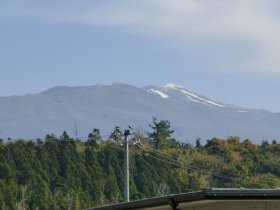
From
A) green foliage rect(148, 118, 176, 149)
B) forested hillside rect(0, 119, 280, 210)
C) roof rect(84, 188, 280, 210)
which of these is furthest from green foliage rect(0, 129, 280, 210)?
roof rect(84, 188, 280, 210)

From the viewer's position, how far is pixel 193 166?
69.9m

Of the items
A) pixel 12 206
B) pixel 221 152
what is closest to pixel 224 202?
pixel 12 206

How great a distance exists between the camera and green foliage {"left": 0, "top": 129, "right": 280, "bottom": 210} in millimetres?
56375

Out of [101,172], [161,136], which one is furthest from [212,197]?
[161,136]

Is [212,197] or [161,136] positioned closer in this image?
[212,197]

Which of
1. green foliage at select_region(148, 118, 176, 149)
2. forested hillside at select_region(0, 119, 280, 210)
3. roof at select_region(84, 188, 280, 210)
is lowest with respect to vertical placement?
roof at select_region(84, 188, 280, 210)

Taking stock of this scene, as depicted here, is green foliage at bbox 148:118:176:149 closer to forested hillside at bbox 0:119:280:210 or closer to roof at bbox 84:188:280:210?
forested hillside at bbox 0:119:280:210

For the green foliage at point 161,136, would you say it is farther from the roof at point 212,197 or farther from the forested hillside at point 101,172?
the roof at point 212,197

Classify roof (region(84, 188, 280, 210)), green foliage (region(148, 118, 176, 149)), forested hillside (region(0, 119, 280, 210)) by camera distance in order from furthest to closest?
green foliage (region(148, 118, 176, 149))
forested hillside (region(0, 119, 280, 210))
roof (region(84, 188, 280, 210))

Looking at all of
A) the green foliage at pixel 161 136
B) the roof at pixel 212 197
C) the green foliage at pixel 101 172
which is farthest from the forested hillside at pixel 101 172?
the roof at pixel 212 197

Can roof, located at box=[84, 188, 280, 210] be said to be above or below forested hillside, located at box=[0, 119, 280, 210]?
below

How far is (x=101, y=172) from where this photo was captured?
62750 millimetres

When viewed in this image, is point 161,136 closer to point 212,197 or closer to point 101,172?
point 101,172

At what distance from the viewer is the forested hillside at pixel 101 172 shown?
5638cm
